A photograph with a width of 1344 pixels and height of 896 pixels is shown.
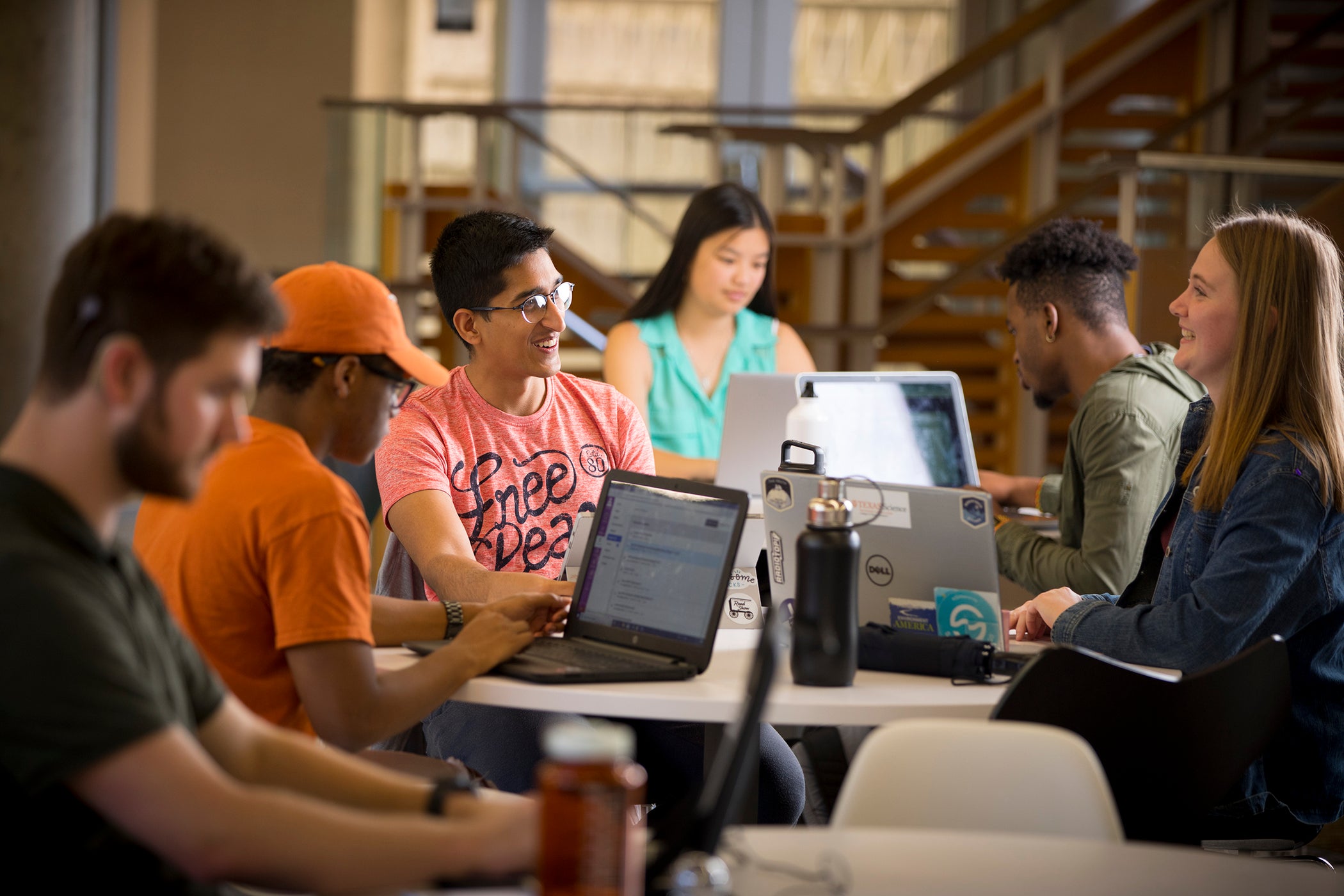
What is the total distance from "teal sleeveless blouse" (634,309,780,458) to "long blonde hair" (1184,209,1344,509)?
2029 mm

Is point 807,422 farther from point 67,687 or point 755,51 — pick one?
point 755,51

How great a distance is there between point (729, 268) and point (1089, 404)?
145 cm

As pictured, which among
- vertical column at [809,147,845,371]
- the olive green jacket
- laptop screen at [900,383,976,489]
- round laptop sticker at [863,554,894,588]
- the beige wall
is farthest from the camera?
the beige wall

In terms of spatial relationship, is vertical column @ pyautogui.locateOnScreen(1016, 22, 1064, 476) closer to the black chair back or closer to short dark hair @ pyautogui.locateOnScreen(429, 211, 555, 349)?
short dark hair @ pyautogui.locateOnScreen(429, 211, 555, 349)

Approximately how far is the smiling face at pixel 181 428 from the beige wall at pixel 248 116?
7576 mm

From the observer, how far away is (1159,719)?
5.66 feet

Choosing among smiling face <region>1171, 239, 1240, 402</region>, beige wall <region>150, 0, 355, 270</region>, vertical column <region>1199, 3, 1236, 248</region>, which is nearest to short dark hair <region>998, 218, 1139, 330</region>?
smiling face <region>1171, 239, 1240, 402</region>

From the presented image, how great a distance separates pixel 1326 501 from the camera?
1.90m

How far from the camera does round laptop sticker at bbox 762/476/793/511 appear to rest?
6.61ft

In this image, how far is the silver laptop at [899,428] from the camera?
3066mm

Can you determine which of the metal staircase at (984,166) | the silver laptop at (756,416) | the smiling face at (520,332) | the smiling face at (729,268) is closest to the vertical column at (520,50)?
the metal staircase at (984,166)

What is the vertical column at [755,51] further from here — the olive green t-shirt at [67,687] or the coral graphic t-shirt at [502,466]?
the olive green t-shirt at [67,687]

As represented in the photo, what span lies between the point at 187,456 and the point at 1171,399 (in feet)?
7.40

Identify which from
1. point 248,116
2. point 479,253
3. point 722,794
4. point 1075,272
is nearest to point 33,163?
point 248,116
